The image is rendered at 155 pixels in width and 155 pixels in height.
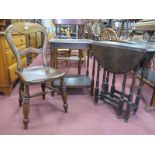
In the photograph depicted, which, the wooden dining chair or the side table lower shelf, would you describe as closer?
the wooden dining chair

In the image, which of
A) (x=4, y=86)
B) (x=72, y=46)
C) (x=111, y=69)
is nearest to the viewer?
(x=111, y=69)

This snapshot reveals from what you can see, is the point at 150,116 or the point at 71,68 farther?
the point at 71,68

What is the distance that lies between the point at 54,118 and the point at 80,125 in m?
0.31

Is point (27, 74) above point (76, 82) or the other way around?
above

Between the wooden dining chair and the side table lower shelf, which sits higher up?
the wooden dining chair

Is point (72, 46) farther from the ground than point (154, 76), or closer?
farther from the ground

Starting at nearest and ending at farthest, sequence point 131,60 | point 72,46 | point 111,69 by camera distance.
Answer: point 131,60 < point 111,69 < point 72,46

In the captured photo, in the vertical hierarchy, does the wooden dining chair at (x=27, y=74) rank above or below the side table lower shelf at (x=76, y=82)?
above

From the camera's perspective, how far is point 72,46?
2168 millimetres

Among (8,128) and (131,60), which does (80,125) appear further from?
(131,60)

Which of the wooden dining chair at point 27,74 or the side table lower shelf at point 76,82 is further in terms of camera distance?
the side table lower shelf at point 76,82

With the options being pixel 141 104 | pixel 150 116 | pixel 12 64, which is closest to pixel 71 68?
pixel 12 64

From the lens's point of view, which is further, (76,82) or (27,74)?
(76,82)
